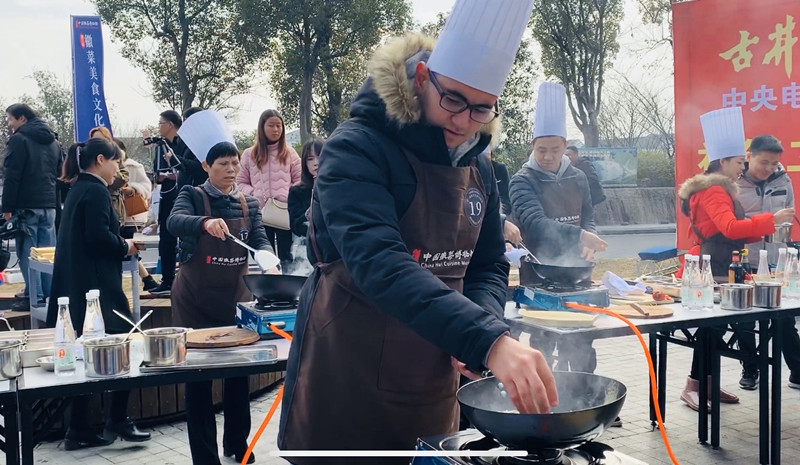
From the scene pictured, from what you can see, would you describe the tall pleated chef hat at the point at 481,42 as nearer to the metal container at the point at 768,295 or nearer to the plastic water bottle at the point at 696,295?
the plastic water bottle at the point at 696,295

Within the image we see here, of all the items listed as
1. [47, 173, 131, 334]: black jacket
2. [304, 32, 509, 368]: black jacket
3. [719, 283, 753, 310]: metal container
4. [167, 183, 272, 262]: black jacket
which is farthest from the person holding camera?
[304, 32, 509, 368]: black jacket

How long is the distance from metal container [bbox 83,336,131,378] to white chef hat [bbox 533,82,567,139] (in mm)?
3434

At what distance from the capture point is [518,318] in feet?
13.2

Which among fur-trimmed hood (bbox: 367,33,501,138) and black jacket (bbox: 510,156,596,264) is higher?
fur-trimmed hood (bbox: 367,33,501,138)

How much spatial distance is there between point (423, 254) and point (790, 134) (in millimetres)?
6658

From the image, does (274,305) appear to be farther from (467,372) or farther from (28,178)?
(28,178)

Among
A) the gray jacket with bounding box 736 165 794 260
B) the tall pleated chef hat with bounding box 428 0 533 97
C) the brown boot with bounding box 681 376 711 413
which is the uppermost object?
the tall pleated chef hat with bounding box 428 0 533 97

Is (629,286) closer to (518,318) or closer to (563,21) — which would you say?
(518,318)

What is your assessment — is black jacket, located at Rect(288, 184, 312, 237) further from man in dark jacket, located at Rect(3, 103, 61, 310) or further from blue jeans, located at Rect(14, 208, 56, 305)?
man in dark jacket, located at Rect(3, 103, 61, 310)

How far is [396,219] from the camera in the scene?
1.71 m

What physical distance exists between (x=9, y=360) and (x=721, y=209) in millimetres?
4431

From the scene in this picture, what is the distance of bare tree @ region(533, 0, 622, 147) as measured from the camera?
24.7 metres

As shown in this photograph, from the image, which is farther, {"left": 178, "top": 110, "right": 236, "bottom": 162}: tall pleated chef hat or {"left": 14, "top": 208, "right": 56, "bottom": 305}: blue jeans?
{"left": 14, "top": 208, "right": 56, "bottom": 305}: blue jeans

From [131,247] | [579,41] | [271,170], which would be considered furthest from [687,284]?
[579,41]
